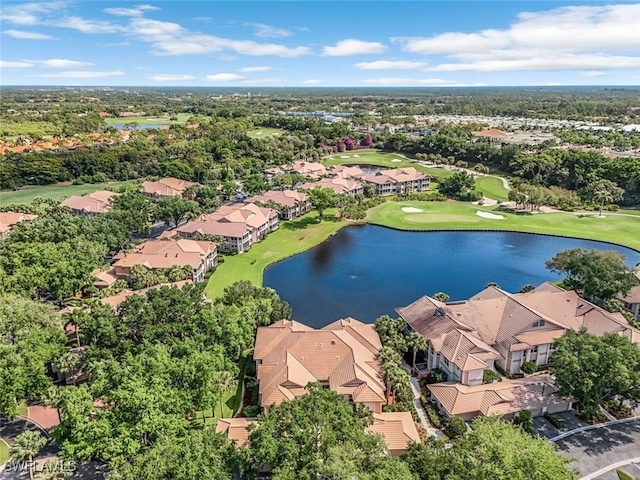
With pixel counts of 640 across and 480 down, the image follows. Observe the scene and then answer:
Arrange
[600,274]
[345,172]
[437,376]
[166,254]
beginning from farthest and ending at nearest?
[345,172] < [166,254] < [600,274] < [437,376]

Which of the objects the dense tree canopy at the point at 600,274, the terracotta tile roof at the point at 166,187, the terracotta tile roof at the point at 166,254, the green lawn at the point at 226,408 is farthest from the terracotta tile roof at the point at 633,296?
the terracotta tile roof at the point at 166,187

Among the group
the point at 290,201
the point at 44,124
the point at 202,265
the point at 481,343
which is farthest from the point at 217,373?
the point at 44,124

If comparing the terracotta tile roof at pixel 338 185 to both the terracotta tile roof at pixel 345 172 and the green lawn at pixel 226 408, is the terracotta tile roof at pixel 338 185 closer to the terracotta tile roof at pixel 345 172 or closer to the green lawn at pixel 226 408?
the terracotta tile roof at pixel 345 172

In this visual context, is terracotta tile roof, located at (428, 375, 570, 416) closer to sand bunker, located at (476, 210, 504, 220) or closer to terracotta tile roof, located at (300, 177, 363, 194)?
sand bunker, located at (476, 210, 504, 220)

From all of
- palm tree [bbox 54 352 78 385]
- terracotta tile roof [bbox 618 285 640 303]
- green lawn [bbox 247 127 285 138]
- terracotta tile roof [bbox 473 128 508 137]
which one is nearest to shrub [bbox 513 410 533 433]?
terracotta tile roof [bbox 618 285 640 303]

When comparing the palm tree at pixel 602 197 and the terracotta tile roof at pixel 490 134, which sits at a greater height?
the terracotta tile roof at pixel 490 134

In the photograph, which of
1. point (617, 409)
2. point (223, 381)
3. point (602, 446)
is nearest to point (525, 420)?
point (602, 446)

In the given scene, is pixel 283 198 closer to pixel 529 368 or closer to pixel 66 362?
pixel 529 368

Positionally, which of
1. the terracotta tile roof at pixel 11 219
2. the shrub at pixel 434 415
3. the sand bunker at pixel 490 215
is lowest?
the shrub at pixel 434 415
